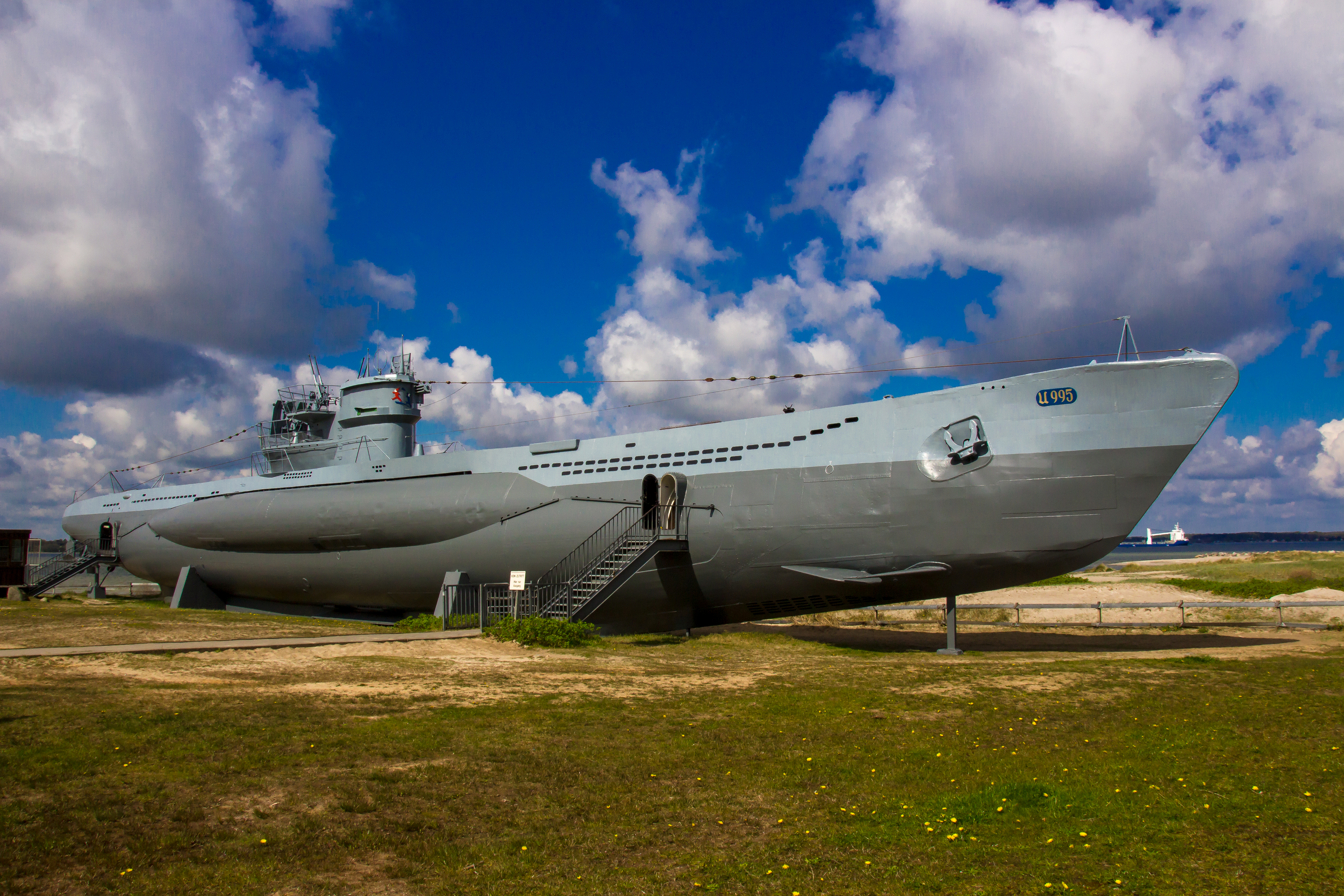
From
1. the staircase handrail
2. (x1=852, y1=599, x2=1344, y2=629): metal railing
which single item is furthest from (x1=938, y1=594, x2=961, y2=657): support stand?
the staircase handrail

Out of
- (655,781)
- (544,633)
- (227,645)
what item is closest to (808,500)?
(544,633)

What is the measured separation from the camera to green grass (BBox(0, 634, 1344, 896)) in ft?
16.4

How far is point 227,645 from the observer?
14.1 metres

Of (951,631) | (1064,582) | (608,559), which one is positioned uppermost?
(608,559)

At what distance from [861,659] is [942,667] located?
2.12 m

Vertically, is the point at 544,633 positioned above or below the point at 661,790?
above

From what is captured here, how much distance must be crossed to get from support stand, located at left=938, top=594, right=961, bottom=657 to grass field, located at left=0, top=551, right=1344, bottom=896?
406 cm

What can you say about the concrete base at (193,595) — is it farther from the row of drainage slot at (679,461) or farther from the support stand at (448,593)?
the row of drainage slot at (679,461)

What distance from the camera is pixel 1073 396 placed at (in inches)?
587

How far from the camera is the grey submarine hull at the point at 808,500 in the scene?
14734mm

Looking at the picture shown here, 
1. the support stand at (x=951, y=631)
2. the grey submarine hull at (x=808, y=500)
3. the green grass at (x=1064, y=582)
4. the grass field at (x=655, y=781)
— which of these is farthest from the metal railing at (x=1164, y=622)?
the green grass at (x=1064, y=582)

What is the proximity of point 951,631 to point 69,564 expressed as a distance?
3290 cm

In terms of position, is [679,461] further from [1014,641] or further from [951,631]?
[1014,641]

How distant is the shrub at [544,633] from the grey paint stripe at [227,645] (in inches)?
34.3
